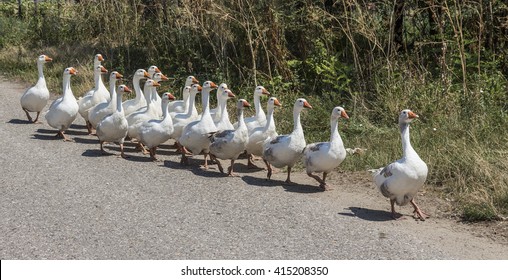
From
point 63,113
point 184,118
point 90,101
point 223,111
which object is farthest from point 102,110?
point 223,111

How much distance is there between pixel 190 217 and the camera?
8.66 m

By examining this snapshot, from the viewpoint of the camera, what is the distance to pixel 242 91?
14305mm

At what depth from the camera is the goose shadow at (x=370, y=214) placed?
28.6ft

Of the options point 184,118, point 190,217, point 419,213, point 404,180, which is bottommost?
point 190,217

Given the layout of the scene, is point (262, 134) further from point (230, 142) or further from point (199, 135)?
point (199, 135)

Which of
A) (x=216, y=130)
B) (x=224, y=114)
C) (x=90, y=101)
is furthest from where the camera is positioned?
(x=90, y=101)

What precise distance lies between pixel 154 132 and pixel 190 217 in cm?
279

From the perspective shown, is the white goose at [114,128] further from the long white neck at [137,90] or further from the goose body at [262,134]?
the goose body at [262,134]

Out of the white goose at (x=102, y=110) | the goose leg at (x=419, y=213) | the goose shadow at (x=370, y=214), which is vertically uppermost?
the white goose at (x=102, y=110)

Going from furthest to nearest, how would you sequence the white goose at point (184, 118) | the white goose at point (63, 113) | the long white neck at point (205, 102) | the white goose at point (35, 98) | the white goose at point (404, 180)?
1. the white goose at point (35, 98)
2. the white goose at point (63, 113)
3. the white goose at point (184, 118)
4. the long white neck at point (205, 102)
5. the white goose at point (404, 180)

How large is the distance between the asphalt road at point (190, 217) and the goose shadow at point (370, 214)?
1 cm

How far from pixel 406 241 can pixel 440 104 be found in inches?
172

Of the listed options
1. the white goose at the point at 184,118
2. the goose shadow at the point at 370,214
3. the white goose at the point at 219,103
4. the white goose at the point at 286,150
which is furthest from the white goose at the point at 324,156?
the white goose at the point at 184,118
